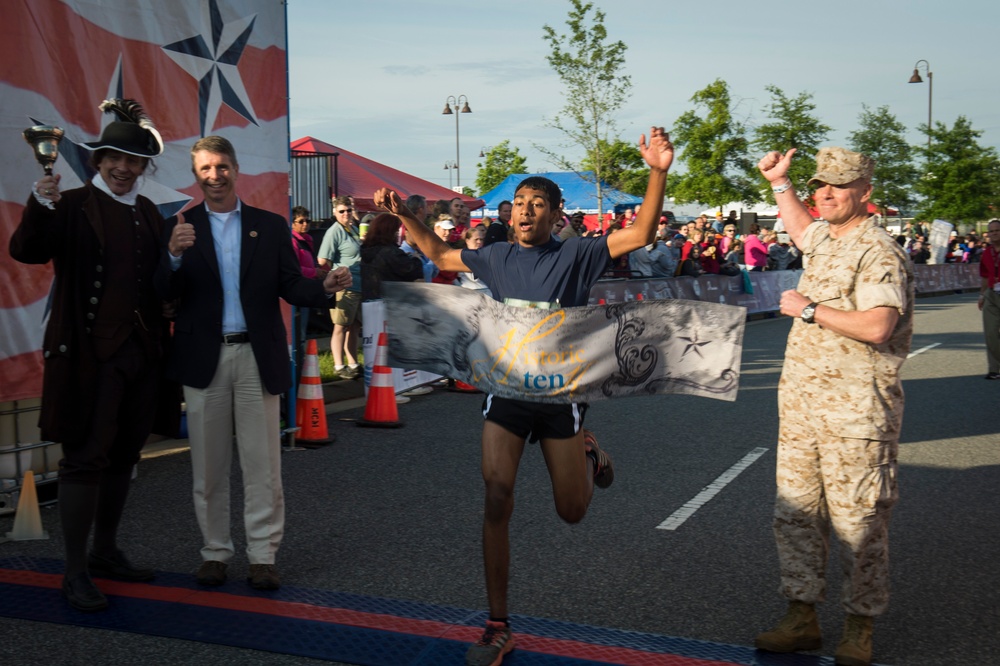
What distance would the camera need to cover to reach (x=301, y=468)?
320 inches

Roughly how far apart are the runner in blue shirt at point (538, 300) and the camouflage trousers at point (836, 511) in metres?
0.87

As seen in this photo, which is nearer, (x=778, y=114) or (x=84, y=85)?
(x=84, y=85)

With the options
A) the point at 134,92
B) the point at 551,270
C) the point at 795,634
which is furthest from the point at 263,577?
the point at 134,92

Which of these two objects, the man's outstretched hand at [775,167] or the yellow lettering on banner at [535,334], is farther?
the man's outstretched hand at [775,167]

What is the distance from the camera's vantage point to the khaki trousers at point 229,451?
5.28m

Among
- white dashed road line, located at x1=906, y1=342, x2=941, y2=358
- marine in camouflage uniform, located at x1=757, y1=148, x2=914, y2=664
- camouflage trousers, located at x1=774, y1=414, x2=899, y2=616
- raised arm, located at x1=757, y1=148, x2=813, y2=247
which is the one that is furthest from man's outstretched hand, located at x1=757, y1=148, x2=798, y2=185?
white dashed road line, located at x1=906, y1=342, x2=941, y2=358

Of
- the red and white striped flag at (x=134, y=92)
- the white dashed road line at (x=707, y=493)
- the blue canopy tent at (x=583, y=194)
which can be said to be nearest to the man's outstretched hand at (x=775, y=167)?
the white dashed road line at (x=707, y=493)

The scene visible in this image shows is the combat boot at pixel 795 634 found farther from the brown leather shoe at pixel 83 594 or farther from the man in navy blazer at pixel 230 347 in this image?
the brown leather shoe at pixel 83 594

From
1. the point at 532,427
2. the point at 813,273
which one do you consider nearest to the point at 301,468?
the point at 532,427

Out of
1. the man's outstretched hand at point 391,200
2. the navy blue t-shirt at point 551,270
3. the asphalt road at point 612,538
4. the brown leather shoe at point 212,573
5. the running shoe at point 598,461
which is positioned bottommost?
the asphalt road at point 612,538

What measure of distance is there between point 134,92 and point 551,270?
176 inches

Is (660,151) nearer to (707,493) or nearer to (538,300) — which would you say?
(538,300)

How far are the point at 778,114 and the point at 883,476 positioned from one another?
45450 millimetres

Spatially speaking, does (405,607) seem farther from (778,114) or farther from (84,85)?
(778,114)
